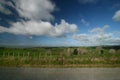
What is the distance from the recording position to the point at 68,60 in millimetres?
53438

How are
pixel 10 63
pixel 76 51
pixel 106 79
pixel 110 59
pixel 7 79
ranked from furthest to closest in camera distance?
pixel 76 51
pixel 110 59
pixel 10 63
pixel 106 79
pixel 7 79

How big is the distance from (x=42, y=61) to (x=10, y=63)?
284 inches

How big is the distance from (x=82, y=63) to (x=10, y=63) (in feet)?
55.0

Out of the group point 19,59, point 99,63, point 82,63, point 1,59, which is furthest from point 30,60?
point 99,63

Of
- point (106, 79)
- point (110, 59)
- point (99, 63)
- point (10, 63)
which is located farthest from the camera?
point (110, 59)

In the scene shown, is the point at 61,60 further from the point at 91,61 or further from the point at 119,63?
the point at 119,63

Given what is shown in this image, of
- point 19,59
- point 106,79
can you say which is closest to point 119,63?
point 19,59

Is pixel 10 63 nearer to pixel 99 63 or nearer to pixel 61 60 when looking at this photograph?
pixel 61 60

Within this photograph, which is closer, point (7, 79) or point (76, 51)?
point (7, 79)

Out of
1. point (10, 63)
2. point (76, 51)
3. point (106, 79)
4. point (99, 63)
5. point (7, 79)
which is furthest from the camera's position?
point (76, 51)

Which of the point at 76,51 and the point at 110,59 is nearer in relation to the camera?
the point at 110,59

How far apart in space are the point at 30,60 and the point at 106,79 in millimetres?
29469

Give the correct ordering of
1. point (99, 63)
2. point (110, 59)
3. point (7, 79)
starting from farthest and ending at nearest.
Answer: point (110, 59) < point (99, 63) < point (7, 79)

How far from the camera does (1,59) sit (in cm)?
5278
